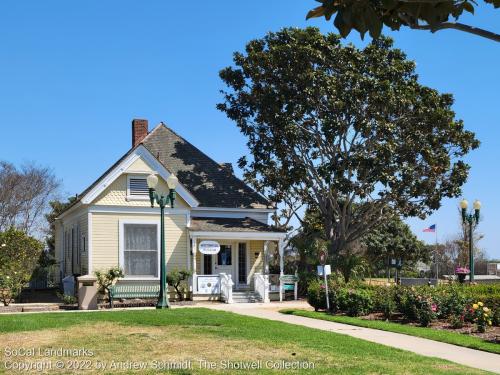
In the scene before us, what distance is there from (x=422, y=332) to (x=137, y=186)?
47.6 ft

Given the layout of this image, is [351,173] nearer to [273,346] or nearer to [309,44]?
[309,44]

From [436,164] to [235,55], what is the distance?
34.6 ft

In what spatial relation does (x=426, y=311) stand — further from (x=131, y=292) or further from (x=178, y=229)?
(x=178, y=229)

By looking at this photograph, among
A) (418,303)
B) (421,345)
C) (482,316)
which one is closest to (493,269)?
(418,303)

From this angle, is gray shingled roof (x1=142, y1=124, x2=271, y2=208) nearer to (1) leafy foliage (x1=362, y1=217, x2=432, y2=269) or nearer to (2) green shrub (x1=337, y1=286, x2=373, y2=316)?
(2) green shrub (x1=337, y1=286, x2=373, y2=316)

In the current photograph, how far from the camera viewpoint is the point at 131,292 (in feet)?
78.5

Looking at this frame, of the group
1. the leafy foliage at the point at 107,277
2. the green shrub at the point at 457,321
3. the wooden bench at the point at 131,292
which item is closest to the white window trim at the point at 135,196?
the leafy foliage at the point at 107,277

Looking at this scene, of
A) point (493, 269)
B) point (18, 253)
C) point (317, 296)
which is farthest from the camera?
point (493, 269)

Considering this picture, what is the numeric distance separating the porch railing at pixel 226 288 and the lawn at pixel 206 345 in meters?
9.29

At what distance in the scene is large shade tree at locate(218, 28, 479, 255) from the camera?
28031mm

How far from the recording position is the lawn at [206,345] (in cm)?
982

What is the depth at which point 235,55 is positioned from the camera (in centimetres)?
2991

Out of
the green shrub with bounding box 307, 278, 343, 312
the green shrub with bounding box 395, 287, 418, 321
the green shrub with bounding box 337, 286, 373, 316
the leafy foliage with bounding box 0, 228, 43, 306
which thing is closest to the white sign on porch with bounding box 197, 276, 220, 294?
the green shrub with bounding box 307, 278, 343, 312

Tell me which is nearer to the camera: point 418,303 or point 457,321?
point 457,321
